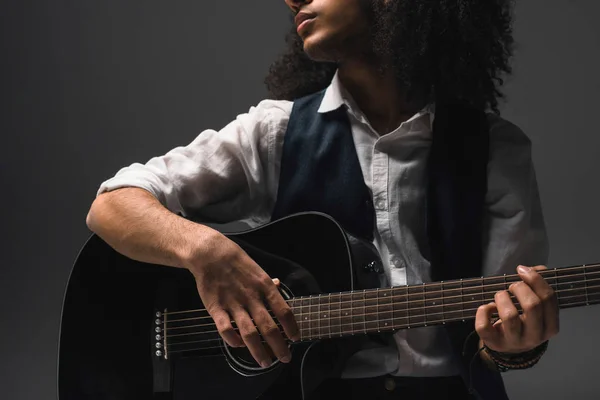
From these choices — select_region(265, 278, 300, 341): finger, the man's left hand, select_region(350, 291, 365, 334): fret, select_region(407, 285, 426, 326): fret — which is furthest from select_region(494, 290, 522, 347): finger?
select_region(265, 278, 300, 341): finger

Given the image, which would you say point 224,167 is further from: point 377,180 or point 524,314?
point 524,314

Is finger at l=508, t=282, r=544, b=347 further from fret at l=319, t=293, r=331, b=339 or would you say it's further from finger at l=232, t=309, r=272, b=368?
finger at l=232, t=309, r=272, b=368

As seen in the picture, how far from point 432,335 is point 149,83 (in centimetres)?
146

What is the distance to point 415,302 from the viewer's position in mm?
1463

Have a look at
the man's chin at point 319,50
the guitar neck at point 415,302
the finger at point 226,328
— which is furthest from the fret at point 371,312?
the man's chin at point 319,50

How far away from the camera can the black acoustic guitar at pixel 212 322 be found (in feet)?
4.86

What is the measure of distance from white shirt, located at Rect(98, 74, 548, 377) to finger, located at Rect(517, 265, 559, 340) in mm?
233

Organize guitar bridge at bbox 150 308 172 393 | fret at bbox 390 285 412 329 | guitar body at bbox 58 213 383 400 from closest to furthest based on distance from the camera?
fret at bbox 390 285 412 329 < guitar body at bbox 58 213 383 400 < guitar bridge at bbox 150 308 172 393

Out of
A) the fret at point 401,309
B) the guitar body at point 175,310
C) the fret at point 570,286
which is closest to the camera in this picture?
the fret at point 570,286

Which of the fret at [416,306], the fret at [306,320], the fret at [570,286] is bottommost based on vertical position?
the fret at [306,320]

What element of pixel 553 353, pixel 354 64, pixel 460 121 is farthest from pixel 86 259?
pixel 553 353

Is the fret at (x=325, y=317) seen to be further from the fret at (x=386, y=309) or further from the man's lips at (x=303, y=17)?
the man's lips at (x=303, y=17)

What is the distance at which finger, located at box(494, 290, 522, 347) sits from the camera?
1380 mm

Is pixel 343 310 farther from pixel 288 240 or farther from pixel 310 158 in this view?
pixel 310 158
